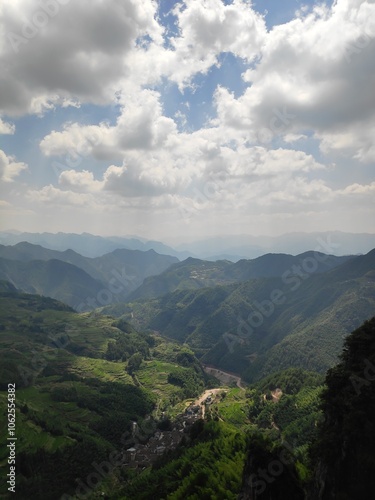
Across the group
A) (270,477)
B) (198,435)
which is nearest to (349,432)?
(270,477)

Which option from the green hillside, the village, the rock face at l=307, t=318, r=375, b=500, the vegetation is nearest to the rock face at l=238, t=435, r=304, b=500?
the rock face at l=307, t=318, r=375, b=500

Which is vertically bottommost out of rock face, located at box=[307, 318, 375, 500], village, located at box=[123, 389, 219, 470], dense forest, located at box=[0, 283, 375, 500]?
village, located at box=[123, 389, 219, 470]

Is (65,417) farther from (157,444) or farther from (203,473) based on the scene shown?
(203,473)

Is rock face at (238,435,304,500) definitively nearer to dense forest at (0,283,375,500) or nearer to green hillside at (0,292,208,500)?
dense forest at (0,283,375,500)

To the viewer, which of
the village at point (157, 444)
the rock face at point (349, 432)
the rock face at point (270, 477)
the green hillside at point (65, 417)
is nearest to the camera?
the rock face at point (349, 432)

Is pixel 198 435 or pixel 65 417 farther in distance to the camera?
pixel 65 417

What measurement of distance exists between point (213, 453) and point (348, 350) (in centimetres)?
4703

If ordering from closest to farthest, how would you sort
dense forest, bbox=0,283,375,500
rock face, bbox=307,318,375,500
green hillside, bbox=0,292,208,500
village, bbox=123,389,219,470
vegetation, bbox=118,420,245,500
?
rock face, bbox=307,318,375,500, dense forest, bbox=0,283,375,500, vegetation, bbox=118,420,245,500, green hillside, bbox=0,292,208,500, village, bbox=123,389,219,470

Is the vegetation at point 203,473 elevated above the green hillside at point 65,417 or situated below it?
above

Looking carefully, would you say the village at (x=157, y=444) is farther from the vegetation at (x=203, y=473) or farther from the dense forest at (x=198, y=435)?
the vegetation at (x=203, y=473)

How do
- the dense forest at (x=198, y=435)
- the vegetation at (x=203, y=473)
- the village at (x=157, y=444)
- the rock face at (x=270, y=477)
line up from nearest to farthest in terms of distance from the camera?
the dense forest at (x=198, y=435) < the rock face at (x=270, y=477) < the vegetation at (x=203, y=473) < the village at (x=157, y=444)

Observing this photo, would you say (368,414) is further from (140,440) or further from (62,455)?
(140,440)

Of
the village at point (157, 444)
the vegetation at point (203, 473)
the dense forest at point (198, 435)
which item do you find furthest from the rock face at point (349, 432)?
the village at point (157, 444)

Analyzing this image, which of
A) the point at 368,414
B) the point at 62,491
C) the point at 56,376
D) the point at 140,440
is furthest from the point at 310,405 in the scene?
the point at 56,376
